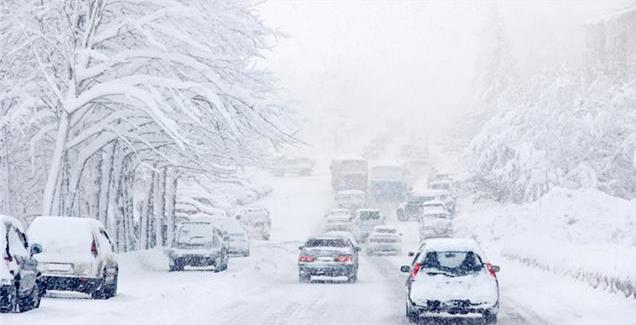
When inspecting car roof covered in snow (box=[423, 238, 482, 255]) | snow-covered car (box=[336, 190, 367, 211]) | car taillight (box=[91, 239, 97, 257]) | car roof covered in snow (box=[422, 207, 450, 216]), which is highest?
snow-covered car (box=[336, 190, 367, 211])

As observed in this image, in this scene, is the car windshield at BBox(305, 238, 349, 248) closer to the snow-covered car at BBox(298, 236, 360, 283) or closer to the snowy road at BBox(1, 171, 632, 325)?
the snow-covered car at BBox(298, 236, 360, 283)

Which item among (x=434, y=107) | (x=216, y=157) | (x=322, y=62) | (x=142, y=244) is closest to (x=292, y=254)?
(x=142, y=244)

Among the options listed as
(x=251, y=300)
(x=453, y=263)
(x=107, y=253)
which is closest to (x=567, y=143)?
(x=251, y=300)

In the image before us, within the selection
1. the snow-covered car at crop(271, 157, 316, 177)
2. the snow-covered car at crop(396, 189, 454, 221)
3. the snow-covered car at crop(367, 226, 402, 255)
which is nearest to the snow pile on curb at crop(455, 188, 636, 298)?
the snow-covered car at crop(367, 226, 402, 255)

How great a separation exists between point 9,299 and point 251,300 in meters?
7.81

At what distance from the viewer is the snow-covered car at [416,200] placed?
74375 mm

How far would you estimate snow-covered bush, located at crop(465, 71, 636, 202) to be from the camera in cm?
6519

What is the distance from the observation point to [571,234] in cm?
4888

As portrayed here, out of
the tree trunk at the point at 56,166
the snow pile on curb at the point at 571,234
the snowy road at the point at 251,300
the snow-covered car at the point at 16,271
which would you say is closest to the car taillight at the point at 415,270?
the snowy road at the point at 251,300

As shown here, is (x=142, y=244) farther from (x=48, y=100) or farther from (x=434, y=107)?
(x=434, y=107)

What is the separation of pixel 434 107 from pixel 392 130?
2231 cm

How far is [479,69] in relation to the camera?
14475 centimetres

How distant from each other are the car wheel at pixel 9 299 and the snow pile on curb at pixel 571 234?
11930 millimetres

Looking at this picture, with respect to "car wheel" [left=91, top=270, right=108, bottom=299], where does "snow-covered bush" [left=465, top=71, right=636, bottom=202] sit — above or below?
above
